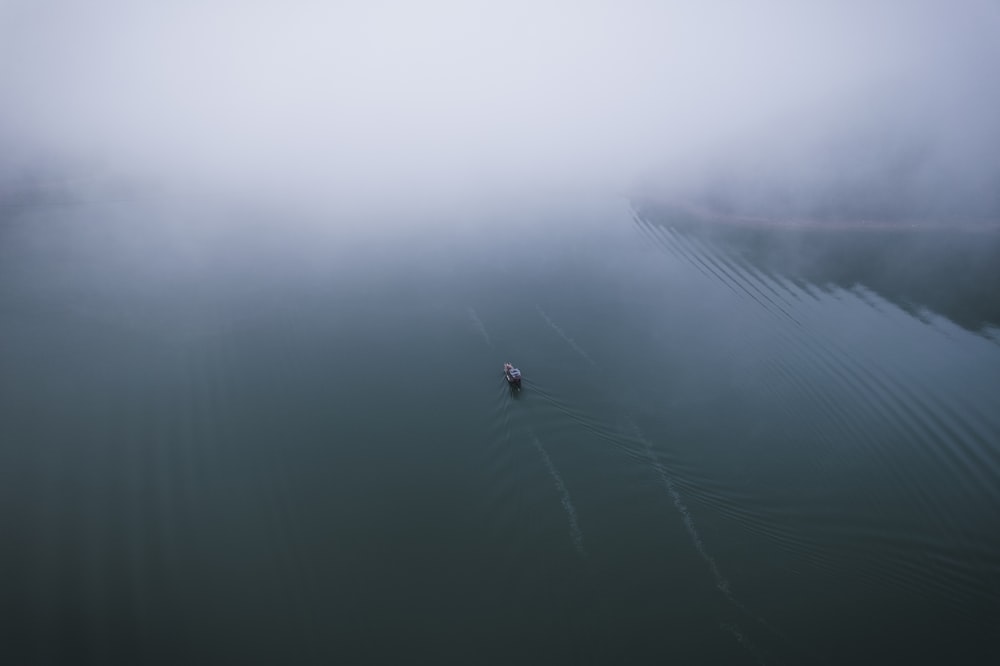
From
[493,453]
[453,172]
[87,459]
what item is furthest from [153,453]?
[453,172]

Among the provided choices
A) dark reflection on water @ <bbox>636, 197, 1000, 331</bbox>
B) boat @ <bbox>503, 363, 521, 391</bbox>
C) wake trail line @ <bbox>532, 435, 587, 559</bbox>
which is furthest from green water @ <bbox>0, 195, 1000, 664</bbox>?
boat @ <bbox>503, 363, 521, 391</bbox>

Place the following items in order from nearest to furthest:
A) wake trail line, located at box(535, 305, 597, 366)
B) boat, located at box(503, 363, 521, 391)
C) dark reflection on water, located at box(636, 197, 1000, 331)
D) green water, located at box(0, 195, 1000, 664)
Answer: green water, located at box(0, 195, 1000, 664) < boat, located at box(503, 363, 521, 391) < wake trail line, located at box(535, 305, 597, 366) < dark reflection on water, located at box(636, 197, 1000, 331)

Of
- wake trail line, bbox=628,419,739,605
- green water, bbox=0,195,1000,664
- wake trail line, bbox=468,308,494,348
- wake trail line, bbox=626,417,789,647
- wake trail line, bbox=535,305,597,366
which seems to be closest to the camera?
wake trail line, bbox=626,417,789,647

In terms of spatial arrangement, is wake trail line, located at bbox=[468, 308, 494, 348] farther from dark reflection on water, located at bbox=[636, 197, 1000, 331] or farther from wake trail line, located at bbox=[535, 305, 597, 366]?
dark reflection on water, located at bbox=[636, 197, 1000, 331]

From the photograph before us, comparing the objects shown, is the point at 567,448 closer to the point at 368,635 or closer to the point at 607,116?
the point at 368,635

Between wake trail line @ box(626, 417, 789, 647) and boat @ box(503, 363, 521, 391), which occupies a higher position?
boat @ box(503, 363, 521, 391)

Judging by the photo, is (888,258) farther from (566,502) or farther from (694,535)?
(566,502)
